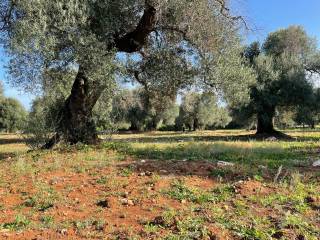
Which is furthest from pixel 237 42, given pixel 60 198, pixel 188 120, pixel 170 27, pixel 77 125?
pixel 188 120

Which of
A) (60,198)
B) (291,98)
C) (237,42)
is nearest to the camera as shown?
(60,198)

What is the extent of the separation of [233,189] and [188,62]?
405 inches

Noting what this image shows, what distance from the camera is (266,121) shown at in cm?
3781

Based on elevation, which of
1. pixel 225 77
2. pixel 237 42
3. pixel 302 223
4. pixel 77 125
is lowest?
pixel 302 223

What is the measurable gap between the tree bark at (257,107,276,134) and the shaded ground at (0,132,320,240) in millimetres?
25739

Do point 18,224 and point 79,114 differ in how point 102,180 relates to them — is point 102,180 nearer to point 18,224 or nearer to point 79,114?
point 18,224

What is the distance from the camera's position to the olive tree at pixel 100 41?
13.6 metres

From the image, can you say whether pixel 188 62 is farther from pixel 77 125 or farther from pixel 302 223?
pixel 302 223

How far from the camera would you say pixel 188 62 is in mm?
18062

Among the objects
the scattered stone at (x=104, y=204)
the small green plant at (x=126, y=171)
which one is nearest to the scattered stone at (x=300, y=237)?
the scattered stone at (x=104, y=204)

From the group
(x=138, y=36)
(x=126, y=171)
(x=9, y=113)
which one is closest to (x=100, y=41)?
(x=138, y=36)

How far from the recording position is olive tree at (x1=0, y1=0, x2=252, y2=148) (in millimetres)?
13617

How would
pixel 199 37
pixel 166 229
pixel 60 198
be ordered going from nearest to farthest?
pixel 166 229, pixel 60 198, pixel 199 37

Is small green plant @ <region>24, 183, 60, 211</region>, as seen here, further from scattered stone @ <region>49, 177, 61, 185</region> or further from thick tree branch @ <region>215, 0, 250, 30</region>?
thick tree branch @ <region>215, 0, 250, 30</region>
